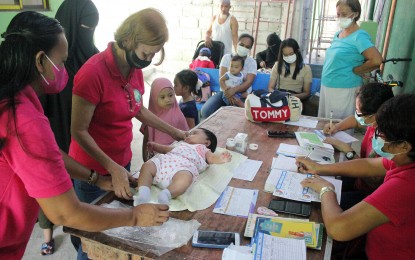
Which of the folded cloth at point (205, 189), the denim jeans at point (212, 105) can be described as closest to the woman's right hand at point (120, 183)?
the folded cloth at point (205, 189)

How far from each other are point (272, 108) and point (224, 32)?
3.41 m

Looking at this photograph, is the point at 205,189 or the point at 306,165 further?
the point at 306,165

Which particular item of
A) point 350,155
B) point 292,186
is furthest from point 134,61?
point 350,155

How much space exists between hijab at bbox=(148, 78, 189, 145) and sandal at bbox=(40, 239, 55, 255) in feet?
3.54

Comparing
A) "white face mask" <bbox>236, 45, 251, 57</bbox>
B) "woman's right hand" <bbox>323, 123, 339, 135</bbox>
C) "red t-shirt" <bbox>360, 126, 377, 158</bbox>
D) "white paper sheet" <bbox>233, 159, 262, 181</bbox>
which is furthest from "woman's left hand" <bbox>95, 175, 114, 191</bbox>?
"white face mask" <bbox>236, 45, 251, 57</bbox>

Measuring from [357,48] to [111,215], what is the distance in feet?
9.63

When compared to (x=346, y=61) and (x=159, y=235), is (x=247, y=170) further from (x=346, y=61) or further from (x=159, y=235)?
(x=346, y=61)

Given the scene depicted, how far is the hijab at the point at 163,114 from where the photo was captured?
2793mm

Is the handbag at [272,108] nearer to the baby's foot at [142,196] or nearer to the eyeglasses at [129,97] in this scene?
the eyeglasses at [129,97]

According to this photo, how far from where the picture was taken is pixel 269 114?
9.32 ft

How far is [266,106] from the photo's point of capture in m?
2.85

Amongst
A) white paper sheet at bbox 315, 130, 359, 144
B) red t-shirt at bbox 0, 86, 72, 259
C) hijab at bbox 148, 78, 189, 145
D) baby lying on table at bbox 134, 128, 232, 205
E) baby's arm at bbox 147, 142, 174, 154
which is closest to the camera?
red t-shirt at bbox 0, 86, 72, 259

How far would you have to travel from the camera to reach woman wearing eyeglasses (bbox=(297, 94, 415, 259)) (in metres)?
1.34

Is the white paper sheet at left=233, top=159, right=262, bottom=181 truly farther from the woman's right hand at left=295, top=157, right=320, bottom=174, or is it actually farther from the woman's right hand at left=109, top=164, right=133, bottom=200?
the woman's right hand at left=109, top=164, right=133, bottom=200
